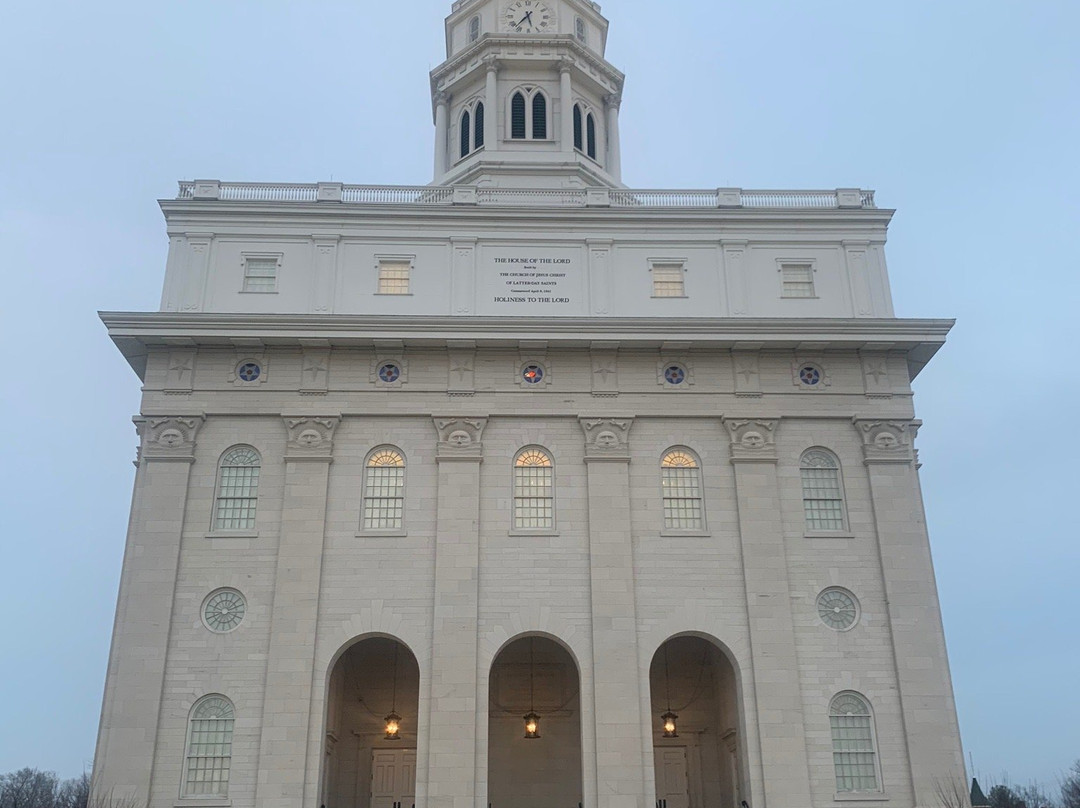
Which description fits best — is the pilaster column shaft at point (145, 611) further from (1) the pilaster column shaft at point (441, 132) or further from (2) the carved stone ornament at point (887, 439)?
(2) the carved stone ornament at point (887, 439)

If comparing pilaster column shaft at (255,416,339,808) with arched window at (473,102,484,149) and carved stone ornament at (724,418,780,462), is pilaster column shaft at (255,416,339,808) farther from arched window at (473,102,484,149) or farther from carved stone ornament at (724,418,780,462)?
arched window at (473,102,484,149)

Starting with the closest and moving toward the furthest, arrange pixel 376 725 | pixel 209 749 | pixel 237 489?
pixel 209 749, pixel 237 489, pixel 376 725

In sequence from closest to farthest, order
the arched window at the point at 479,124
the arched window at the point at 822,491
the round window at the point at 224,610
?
the round window at the point at 224,610
the arched window at the point at 822,491
the arched window at the point at 479,124

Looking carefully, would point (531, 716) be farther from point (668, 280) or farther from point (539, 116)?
point (539, 116)

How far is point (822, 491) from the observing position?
3119 cm

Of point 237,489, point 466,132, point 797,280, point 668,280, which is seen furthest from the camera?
point 466,132

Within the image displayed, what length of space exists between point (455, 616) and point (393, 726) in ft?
16.3

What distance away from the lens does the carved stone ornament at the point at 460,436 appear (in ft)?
101

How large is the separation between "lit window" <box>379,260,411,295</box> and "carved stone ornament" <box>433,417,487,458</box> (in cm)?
456

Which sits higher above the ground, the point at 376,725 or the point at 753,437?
the point at 753,437

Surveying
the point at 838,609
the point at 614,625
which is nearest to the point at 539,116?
the point at 614,625

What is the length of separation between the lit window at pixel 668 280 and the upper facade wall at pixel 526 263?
0.03m

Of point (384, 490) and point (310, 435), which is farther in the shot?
point (310, 435)

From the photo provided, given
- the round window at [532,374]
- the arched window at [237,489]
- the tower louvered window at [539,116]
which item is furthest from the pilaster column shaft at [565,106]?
the arched window at [237,489]
